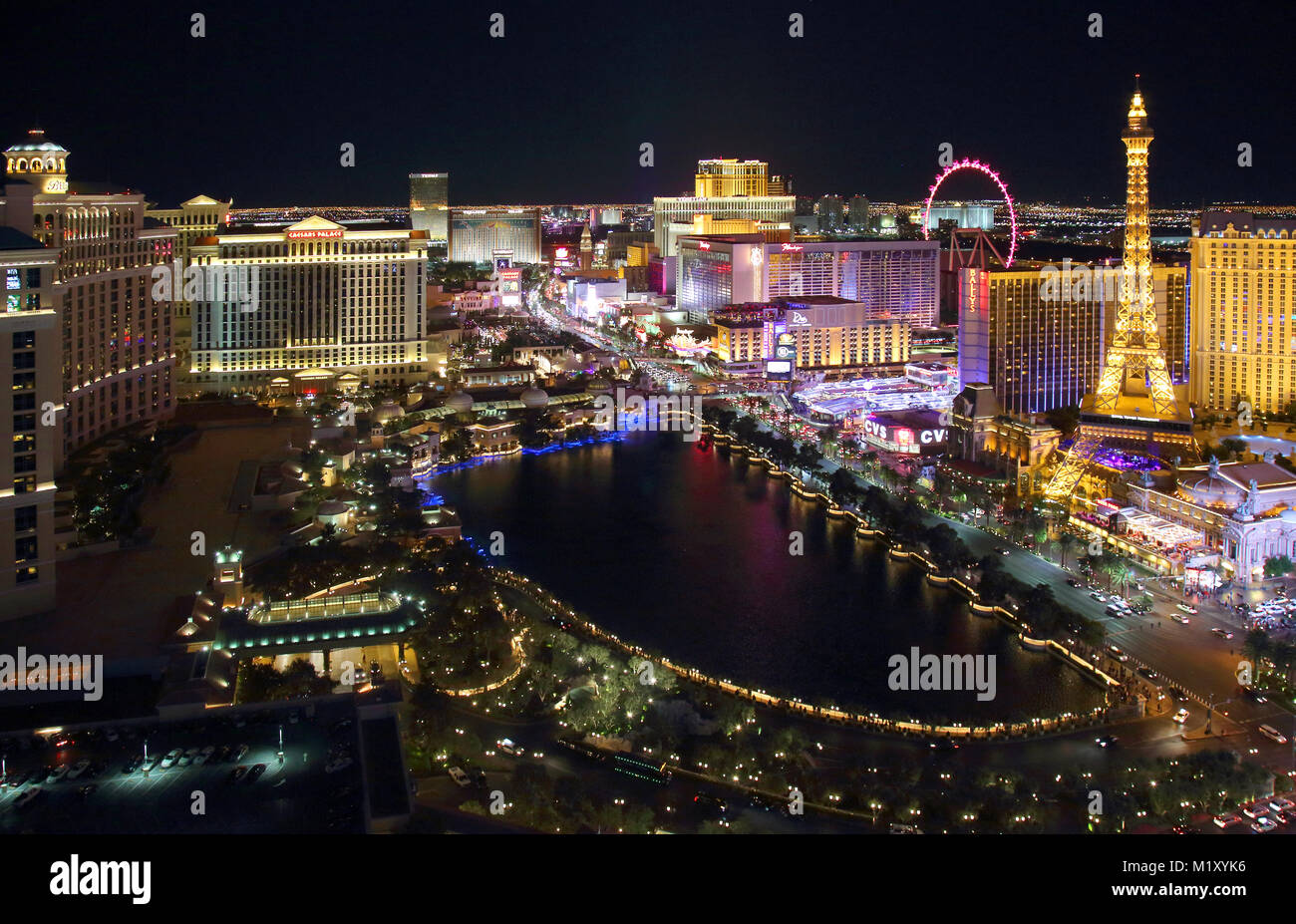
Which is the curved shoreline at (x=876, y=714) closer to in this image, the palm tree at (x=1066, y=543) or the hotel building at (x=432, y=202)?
the palm tree at (x=1066, y=543)

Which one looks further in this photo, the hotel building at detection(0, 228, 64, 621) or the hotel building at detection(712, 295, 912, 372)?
the hotel building at detection(712, 295, 912, 372)

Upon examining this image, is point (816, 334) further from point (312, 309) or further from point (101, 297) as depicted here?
point (101, 297)

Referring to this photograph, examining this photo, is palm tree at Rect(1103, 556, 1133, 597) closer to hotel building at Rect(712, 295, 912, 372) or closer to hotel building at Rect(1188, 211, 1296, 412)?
hotel building at Rect(1188, 211, 1296, 412)

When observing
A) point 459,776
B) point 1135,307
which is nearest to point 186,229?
point 1135,307

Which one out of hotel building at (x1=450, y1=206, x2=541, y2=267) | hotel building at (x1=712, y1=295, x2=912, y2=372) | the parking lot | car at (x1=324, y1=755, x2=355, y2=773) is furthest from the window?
hotel building at (x1=450, y1=206, x2=541, y2=267)

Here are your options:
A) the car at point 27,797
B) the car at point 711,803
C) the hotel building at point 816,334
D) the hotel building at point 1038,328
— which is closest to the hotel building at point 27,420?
the car at point 27,797
